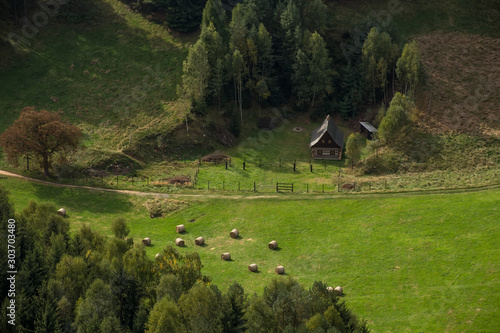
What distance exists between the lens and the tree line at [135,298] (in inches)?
1816

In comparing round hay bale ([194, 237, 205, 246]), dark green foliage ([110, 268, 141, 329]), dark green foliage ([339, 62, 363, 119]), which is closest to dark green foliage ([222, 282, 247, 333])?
dark green foliage ([110, 268, 141, 329])

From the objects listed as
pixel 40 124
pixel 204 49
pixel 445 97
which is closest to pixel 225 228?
pixel 40 124

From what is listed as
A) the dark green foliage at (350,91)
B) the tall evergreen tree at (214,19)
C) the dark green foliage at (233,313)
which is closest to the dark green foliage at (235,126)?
the tall evergreen tree at (214,19)

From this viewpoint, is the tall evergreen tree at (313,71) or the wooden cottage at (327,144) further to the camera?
the tall evergreen tree at (313,71)

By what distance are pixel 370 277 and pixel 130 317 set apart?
27185 millimetres

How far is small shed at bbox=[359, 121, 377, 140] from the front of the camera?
100938mm

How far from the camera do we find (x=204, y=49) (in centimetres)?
10206

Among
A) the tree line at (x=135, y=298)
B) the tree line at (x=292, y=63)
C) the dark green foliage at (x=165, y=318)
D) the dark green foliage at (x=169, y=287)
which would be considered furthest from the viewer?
the tree line at (x=292, y=63)

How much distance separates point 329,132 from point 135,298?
55987 mm

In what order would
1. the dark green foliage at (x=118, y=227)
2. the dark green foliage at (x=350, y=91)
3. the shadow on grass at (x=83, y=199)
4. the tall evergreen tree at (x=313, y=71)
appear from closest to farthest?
the dark green foliage at (x=118, y=227) < the shadow on grass at (x=83, y=199) < the tall evergreen tree at (x=313, y=71) < the dark green foliage at (x=350, y=91)

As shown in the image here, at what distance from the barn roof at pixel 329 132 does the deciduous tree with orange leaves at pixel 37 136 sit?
4210 cm

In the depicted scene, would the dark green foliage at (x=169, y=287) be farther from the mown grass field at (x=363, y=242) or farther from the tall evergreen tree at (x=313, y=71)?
the tall evergreen tree at (x=313, y=71)

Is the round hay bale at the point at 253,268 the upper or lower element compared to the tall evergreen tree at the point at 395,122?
lower

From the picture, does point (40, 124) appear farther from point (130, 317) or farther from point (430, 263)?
point (430, 263)
